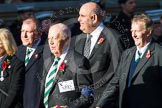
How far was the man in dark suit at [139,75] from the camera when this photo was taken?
9.30 meters

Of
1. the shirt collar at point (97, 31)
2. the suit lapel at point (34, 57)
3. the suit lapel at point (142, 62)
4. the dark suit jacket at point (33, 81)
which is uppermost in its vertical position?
the shirt collar at point (97, 31)

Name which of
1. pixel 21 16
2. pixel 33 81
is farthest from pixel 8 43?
pixel 21 16

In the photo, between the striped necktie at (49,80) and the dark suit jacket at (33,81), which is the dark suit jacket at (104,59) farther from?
the dark suit jacket at (33,81)

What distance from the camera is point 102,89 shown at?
395 inches

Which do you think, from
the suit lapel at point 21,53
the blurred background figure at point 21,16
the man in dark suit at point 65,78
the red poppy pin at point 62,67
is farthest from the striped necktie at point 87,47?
the blurred background figure at point 21,16

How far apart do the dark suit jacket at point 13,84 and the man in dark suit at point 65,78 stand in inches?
19.1

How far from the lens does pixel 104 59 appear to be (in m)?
10.0

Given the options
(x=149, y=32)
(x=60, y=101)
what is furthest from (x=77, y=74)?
(x=149, y=32)

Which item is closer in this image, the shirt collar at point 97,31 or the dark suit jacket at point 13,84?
the dark suit jacket at point 13,84

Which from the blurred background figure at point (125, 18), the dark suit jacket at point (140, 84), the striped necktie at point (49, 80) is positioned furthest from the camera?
the blurred background figure at point (125, 18)

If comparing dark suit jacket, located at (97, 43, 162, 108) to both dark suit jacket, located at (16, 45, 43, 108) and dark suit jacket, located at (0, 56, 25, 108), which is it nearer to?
dark suit jacket, located at (0, 56, 25, 108)

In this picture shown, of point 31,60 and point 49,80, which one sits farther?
point 31,60

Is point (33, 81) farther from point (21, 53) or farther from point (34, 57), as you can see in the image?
point (21, 53)

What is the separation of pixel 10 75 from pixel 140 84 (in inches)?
72.2
